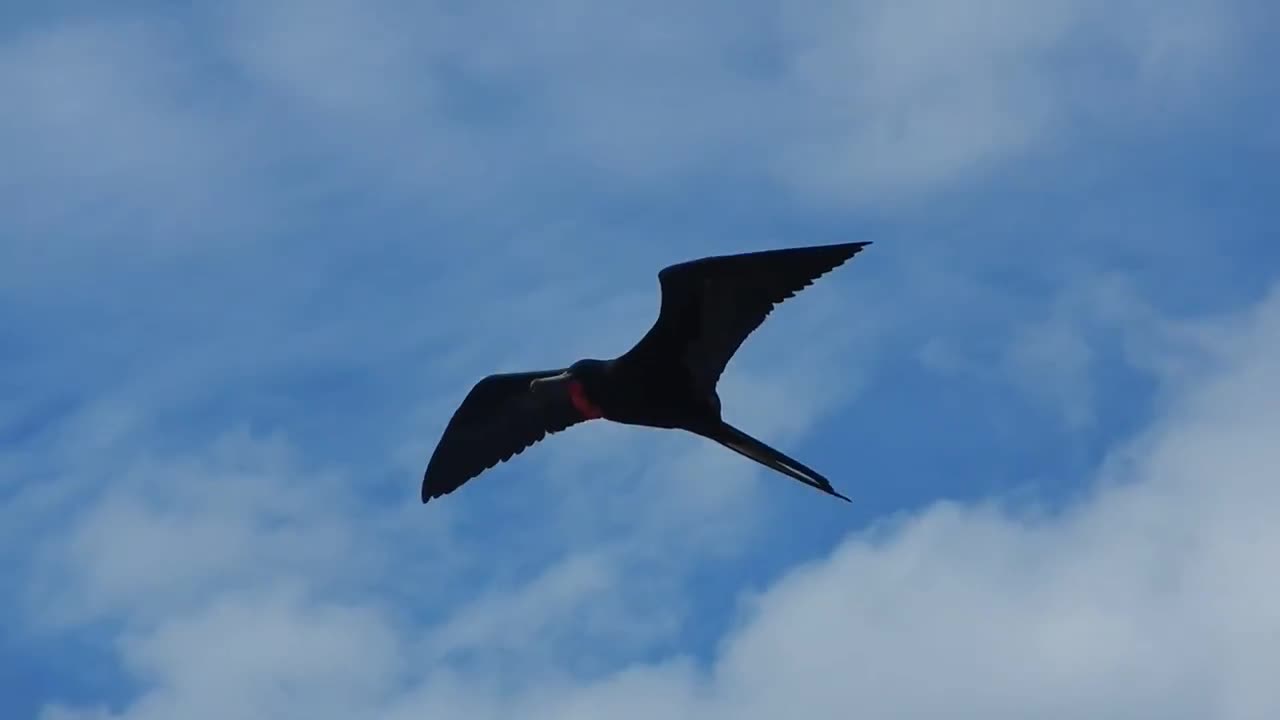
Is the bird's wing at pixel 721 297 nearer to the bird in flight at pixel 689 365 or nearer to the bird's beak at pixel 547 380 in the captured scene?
the bird in flight at pixel 689 365

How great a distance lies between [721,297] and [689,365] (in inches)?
22.1

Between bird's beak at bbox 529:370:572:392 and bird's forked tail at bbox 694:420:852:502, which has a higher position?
bird's beak at bbox 529:370:572:392

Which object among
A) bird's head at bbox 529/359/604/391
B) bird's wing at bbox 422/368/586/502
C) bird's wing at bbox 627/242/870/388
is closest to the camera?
bird's wing at bbox 627/242/870/388

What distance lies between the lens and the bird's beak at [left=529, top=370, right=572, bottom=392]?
11.9 metres

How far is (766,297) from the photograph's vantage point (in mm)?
11086

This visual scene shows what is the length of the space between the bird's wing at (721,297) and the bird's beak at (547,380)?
0.53 m

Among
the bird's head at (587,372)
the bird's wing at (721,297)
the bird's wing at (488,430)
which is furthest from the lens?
the bird's wing at (488,430)

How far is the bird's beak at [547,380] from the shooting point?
39.0ft

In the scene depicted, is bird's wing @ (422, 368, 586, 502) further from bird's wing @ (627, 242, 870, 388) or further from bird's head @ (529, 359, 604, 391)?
bird's wing @ (627, 242, 870, 388)

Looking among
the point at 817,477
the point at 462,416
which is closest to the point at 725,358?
the point at 817,477

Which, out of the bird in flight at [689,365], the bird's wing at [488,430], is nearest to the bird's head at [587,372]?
the bird in flight at [689,365]

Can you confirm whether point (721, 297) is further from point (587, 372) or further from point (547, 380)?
point (547, 380)

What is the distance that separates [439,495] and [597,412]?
164 cm

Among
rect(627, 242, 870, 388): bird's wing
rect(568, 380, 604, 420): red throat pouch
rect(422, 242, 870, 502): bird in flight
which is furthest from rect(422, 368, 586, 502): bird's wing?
rect(627, 242, 870, 388): bird's wing
